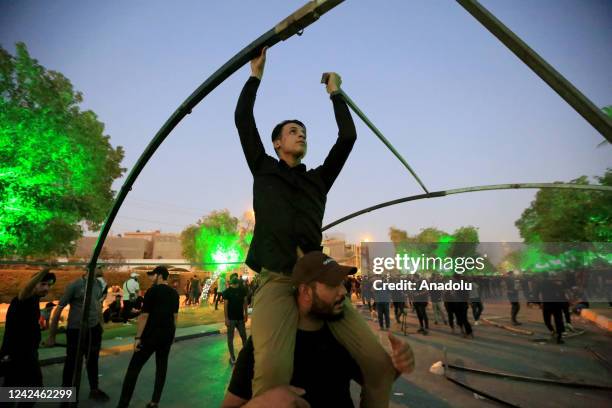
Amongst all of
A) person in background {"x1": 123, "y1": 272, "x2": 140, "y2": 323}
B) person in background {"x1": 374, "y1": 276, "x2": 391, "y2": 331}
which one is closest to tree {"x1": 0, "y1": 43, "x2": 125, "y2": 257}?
person in background {"x1": 123, "y1": 272, "x2": 140, "y2": 323}

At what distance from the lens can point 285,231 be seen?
2023mm

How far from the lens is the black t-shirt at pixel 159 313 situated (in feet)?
19.3

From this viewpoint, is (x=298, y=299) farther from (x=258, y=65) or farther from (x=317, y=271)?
(x=258, y=65)

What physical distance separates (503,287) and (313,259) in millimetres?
46942

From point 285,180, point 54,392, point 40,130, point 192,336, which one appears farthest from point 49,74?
point 285,180

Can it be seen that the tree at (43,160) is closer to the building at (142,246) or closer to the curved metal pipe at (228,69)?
the curved metal pipe at (228,69)

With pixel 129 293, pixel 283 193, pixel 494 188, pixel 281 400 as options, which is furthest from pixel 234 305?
pixel 281 400

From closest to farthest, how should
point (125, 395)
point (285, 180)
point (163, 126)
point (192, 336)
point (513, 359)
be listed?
point (285, 180)
point (163, 126)
point (125, 395)
point (513, 359)
point (192, 336)

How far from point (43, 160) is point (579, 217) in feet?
138

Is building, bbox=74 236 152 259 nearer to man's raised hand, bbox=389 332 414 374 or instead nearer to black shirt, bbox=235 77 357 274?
black shirt, bbox=235 77 357 274

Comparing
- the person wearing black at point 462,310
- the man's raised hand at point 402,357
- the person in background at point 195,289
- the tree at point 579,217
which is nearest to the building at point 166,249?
the person in background at point 195,289

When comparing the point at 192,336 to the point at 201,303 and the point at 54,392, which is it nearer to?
the point at 54,392

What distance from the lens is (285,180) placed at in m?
2.19

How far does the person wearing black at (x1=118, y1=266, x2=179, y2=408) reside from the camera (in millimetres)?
5492
